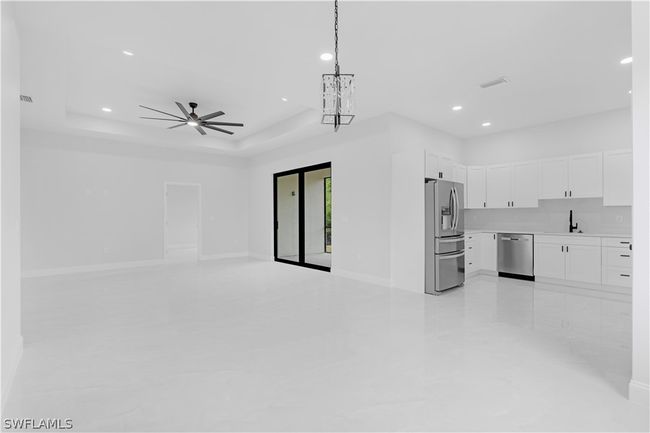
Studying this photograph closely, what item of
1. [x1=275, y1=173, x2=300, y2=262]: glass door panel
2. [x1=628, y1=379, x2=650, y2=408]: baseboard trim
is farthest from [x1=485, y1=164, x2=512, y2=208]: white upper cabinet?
[x1=628, y1=379, x2=650, y2=408]: baseboard trim

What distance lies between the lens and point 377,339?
10.3 ft

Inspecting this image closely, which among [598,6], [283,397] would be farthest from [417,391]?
[598,6]

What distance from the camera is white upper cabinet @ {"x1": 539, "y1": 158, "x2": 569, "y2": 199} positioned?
5695 millimetres

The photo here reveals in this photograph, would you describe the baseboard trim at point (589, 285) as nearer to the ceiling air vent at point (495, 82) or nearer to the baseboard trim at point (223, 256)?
the ceiling air vent at point (495, 82)

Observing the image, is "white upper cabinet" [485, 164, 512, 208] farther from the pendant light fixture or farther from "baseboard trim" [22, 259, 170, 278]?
"baseboard trim" [22, 259, 170, 278]

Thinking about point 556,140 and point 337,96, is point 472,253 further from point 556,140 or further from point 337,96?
point 337,96

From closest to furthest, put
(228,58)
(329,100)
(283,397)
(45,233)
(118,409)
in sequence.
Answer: (118,409), (283,397), (329,100), (228,58), (45,233)

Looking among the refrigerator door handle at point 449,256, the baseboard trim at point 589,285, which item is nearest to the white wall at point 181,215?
the refrigerator door handle at point 449,256

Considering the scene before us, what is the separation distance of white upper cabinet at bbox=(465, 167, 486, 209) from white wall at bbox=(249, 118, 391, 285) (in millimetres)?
2370

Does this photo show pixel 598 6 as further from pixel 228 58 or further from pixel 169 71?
pixel 169 71

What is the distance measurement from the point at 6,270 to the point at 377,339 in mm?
3035

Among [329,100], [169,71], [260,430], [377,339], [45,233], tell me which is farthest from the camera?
[45,233]

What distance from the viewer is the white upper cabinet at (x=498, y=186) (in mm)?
6410

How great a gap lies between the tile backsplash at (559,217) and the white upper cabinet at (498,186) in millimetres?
389
